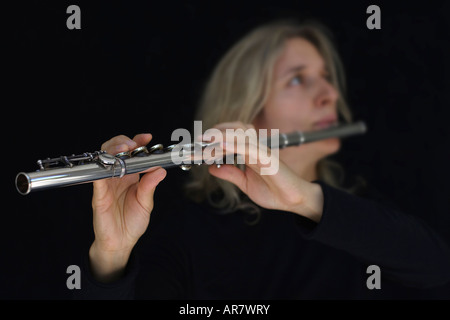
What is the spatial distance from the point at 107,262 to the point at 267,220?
0.53 meters

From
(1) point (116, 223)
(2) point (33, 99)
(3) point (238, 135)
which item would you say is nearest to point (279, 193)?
(3) point (238, 135)

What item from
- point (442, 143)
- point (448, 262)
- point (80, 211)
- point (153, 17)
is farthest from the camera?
point (442, 143)

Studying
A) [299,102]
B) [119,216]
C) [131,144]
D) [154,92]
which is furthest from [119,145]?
[299,102]

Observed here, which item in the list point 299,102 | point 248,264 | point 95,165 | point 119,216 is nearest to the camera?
point 95,165

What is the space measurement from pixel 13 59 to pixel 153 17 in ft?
1.39

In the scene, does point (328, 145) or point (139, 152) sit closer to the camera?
point (139, 152)

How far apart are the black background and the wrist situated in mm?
182

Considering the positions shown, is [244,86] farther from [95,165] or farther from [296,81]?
[95,165]

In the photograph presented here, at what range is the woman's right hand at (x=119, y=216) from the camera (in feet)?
2.74

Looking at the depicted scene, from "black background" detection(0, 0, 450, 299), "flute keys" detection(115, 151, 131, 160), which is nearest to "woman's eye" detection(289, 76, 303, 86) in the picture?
"black background" detection(0, 0, 450, 299)

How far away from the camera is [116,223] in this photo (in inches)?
34.3

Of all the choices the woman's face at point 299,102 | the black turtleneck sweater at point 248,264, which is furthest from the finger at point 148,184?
the woman's face at point 299,102

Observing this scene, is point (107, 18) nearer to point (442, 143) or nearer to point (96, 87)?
point (96, 87)

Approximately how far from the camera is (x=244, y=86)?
1360 millimetres
